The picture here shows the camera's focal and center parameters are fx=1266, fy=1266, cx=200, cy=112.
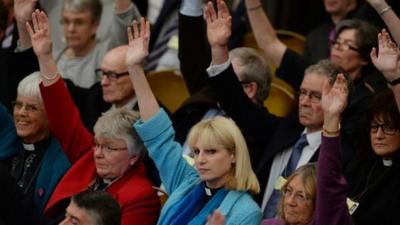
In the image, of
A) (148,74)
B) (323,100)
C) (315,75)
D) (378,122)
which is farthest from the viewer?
(148,74)

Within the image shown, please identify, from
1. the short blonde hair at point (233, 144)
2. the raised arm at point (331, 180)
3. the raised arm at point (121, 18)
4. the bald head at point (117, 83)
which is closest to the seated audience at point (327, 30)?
the raised arm at point (121, 18)

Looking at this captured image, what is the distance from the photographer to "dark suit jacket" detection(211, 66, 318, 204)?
5.87 metres

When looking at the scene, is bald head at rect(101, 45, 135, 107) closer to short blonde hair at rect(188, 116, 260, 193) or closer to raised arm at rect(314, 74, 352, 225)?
short blonde hair at rect(188, 116, 260, 193)

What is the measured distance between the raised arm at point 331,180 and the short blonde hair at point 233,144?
1.38 feet

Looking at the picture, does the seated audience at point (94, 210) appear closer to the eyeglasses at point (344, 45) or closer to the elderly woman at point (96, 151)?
the elderly woman at point (96, 151)

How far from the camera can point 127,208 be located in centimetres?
553

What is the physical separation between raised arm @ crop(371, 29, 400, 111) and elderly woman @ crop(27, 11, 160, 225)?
1.15m

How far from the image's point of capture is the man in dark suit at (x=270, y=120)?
19.0 ft

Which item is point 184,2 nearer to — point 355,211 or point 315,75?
point 315,75

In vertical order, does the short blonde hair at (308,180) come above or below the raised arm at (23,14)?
below

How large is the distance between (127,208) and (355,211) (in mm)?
989

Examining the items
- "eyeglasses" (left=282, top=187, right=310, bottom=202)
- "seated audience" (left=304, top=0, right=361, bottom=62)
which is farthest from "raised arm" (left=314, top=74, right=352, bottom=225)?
"seated audience" (left=304, top=0, right=361, bottom=62)

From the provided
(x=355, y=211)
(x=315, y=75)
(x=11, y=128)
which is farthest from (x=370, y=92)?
(x=11, y=128)

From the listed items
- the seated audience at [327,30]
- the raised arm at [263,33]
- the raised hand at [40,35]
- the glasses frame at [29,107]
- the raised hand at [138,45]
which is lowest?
the seated audience at [327,30]
